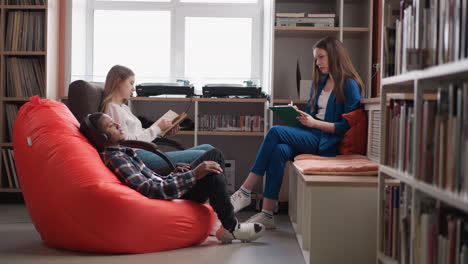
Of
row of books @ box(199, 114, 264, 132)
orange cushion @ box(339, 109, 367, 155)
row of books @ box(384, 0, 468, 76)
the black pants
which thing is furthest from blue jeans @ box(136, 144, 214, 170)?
row of books @ box(384, 0, 468, 76)

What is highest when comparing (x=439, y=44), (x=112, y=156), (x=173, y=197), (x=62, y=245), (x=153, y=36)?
(x=153, y=36)

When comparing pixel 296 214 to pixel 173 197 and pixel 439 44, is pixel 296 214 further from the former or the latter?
pixel 439 44

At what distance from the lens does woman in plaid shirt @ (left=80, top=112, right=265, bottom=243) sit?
265 centimetres

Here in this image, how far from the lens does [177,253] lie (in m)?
2.63

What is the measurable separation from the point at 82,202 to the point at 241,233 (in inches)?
33.1

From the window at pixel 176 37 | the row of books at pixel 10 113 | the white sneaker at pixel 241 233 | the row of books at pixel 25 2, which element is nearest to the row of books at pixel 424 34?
the white sneaker at pixel 241 233

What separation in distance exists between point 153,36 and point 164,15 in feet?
0.65

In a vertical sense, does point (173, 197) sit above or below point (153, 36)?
below

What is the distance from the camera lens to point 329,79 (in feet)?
11.6

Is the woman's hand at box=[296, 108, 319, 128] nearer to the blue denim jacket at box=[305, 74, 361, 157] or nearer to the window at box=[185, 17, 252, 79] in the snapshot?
the blue denim jacket at box=[305, 74, 361, 157]

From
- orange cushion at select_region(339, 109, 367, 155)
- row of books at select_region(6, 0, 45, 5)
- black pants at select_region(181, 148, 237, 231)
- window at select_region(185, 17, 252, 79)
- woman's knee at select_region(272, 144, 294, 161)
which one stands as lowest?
black pants at select_region(181, 148, 237, 231)

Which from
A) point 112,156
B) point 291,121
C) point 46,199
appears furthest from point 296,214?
point 46,199

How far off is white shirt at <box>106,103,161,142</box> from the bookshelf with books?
153cm

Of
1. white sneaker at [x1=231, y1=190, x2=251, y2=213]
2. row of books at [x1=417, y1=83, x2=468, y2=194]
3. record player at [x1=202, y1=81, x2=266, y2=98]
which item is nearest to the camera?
row of books at [x1=417, y1=83, x2=468, y2=194]
